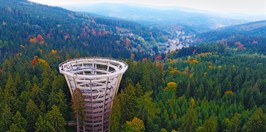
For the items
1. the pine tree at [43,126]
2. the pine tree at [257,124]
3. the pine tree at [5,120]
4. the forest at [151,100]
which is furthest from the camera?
the forest at [151,100]

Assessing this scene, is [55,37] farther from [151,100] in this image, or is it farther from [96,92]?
[151,100]

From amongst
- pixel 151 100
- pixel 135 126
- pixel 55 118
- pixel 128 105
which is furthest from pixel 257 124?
pixel 55 118

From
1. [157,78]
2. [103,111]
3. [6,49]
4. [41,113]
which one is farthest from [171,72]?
[6,49]

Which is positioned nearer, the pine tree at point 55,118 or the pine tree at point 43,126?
the pine tree at point 43,126

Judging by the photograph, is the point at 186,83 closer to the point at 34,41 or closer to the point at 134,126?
the point at 134,126

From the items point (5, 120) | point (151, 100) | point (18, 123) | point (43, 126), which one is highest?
point (151, 100)

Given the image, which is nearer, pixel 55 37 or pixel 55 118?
pixel 55 118

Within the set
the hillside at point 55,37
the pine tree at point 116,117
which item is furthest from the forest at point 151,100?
the hillside at point 55,37

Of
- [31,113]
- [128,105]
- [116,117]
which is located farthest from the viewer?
[128,105]

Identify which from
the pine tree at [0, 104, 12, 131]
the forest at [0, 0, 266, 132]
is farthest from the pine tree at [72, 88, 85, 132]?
the pine tree at [0, 104, 12, 131]

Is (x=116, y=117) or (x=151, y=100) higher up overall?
(x=116, y=117)

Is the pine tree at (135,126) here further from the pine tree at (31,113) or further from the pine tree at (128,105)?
the pine tree at (31,113)

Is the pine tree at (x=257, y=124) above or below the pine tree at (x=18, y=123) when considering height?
above
